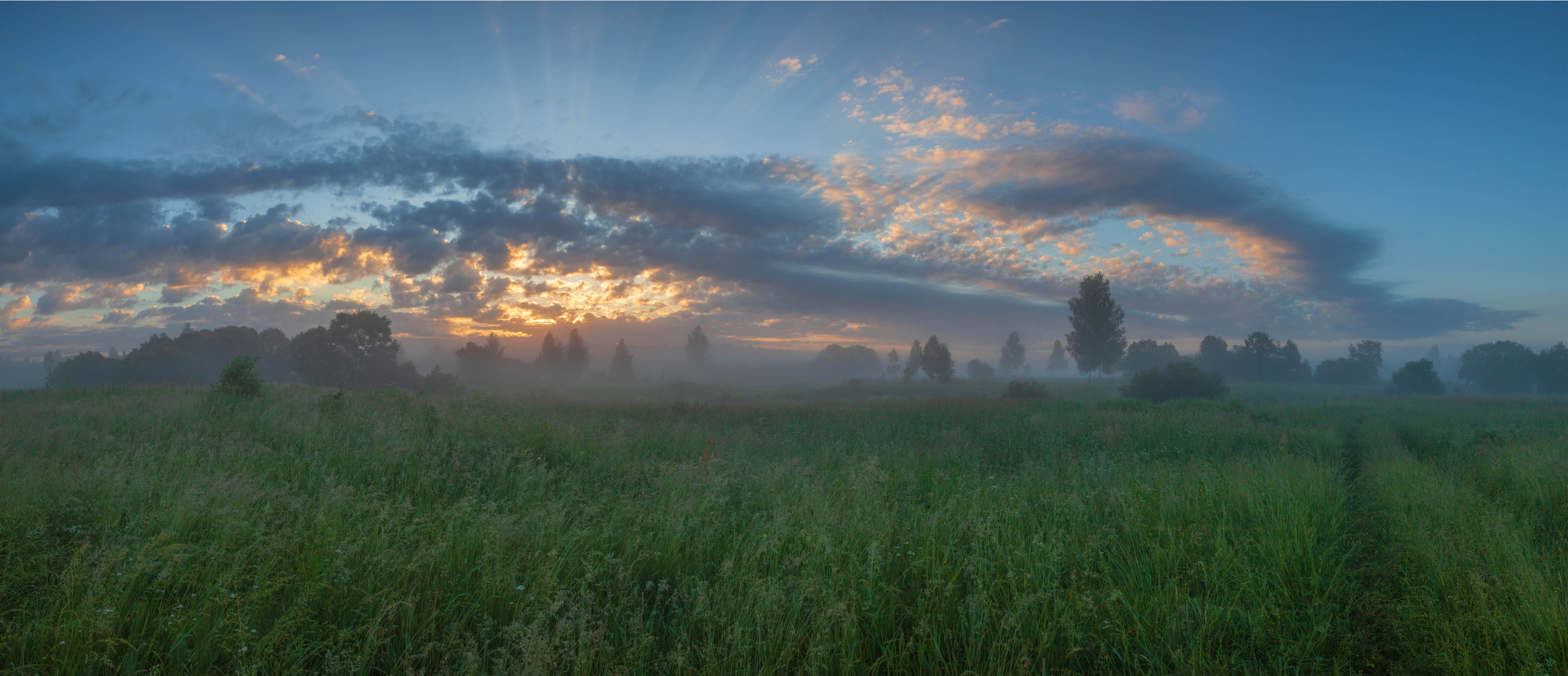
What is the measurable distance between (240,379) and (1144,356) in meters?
116

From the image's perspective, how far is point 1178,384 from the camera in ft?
129

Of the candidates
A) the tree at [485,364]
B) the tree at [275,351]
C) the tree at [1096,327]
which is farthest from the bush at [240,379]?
the tree at [1096,327]

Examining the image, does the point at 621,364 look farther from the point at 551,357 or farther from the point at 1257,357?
the point at 1257,357

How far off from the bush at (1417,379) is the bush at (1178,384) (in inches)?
1456

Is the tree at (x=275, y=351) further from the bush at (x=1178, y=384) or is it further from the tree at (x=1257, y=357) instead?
the tree at (x=1257, y=357)

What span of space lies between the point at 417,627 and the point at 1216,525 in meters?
7.12

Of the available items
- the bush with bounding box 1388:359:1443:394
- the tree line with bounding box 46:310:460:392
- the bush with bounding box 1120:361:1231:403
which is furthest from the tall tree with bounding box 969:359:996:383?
the tree line with bounding box 46:310:460:392

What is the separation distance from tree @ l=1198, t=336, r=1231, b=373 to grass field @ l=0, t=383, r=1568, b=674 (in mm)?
95827

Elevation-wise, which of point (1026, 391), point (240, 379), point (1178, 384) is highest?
point (240, 379)

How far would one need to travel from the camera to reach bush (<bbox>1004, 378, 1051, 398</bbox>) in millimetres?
35750

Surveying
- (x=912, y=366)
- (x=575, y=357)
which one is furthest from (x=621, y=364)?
(x=912, y=366)

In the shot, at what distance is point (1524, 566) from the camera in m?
4.34

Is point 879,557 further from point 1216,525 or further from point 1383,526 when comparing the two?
point 1383,526

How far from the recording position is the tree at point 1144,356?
97562 mm
